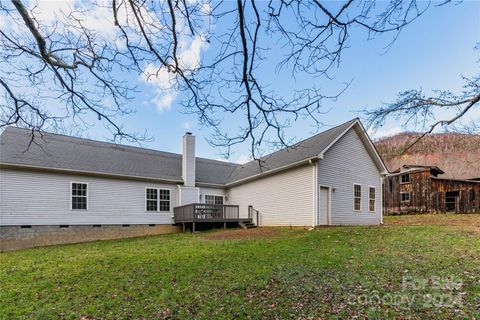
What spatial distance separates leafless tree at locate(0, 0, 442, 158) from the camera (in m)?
3.43

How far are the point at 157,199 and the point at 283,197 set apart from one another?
751 cm

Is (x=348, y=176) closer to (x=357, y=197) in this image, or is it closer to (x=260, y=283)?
(x=357, y=197)

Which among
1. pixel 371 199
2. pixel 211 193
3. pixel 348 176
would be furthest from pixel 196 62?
pixel 211 193

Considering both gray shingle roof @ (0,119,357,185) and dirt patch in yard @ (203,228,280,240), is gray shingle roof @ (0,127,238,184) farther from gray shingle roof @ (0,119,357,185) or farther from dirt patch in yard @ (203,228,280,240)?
dirt patch in yard @ (203,228,280,240)

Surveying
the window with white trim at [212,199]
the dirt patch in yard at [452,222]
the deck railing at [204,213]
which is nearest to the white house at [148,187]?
the deck railing at [204,213]

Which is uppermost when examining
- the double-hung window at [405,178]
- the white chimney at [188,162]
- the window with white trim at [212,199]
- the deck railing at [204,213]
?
the white chimney at [188,162]

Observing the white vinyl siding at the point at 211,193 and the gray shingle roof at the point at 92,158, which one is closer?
the gray shingle roof at the point at 92,158

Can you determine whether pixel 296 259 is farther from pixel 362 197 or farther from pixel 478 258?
pixel 362 197

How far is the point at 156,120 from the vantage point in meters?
6.37

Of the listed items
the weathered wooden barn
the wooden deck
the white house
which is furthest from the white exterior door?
the weathered wooden barn

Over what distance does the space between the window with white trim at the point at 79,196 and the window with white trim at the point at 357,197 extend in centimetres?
1409

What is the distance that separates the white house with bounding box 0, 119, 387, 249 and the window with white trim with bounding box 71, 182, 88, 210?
0.04 metres

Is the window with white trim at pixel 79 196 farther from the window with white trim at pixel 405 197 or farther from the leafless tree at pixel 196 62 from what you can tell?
the window with white trim at pixel 405 197

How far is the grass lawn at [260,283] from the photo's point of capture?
15.2ft
